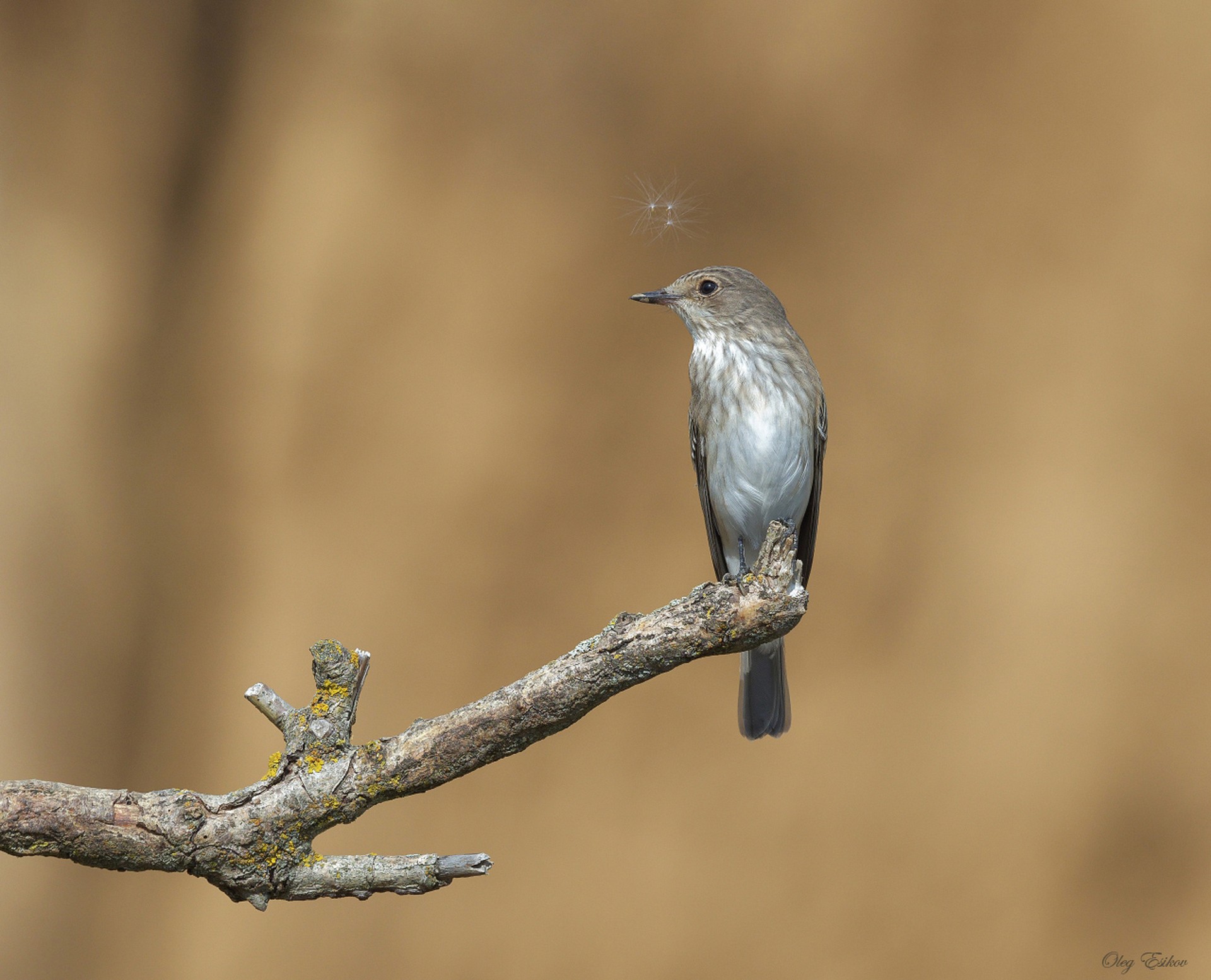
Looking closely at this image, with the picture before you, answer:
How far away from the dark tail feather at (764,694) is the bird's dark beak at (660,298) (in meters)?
1.21

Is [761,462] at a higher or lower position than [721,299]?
lower

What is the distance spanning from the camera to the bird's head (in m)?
2.89

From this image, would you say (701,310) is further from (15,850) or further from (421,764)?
(15,850)

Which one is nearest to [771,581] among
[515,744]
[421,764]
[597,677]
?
[597,677]

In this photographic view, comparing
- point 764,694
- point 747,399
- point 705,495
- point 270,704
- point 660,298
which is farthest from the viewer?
point 764,694

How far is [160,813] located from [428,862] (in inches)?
18.8

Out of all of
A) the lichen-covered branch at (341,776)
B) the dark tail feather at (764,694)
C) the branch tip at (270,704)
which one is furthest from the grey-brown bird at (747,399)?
the branch tip at (270,704)

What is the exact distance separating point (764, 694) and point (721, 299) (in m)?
1.36

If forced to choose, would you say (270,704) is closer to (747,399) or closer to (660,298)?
(747,399)

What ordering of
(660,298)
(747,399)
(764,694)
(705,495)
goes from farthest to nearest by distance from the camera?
(764,694)
(705,495)
(660,298)
(747,399)

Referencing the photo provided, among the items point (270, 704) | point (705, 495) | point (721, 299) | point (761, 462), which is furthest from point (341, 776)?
point (721, 299)

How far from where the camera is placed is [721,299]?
2893 millimetres

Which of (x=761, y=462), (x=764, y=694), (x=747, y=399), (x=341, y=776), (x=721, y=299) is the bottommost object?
(x=341, y=776)

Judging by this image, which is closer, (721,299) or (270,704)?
(270,704)
